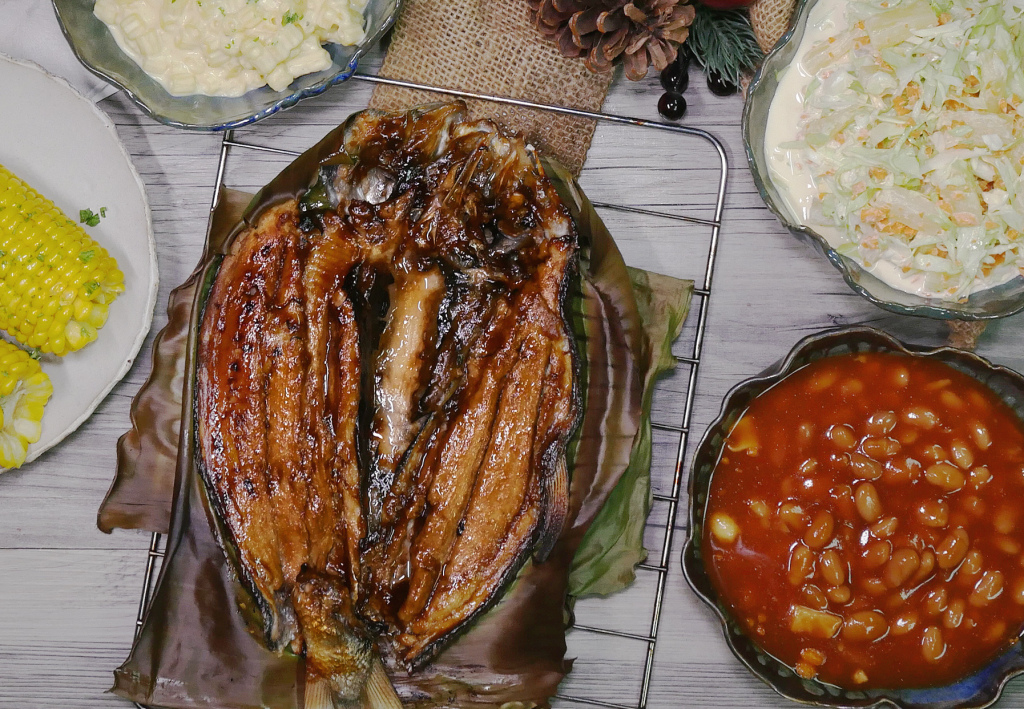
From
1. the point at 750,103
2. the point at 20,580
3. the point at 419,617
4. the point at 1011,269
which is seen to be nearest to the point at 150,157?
the point at 20,580

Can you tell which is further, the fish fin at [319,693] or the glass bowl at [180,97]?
the glass bowl at [180,97]

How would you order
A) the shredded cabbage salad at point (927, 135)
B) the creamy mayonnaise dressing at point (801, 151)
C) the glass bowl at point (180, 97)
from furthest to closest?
the glass bowl at point (180, 97), the creamy mayonnaise dressing at point (801, 151), the shredded cabbage salad at point (927, 135)

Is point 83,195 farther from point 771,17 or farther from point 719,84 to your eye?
point 771,17

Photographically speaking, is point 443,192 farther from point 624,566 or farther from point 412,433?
point 624,566

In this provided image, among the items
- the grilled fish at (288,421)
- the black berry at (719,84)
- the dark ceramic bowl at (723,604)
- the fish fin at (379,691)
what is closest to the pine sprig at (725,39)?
the black berry at (719,84)

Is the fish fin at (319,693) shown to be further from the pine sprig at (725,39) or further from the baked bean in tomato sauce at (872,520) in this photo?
the pine sprig at (725,39)

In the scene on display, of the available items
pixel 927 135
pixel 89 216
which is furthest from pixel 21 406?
pixel 927 135
